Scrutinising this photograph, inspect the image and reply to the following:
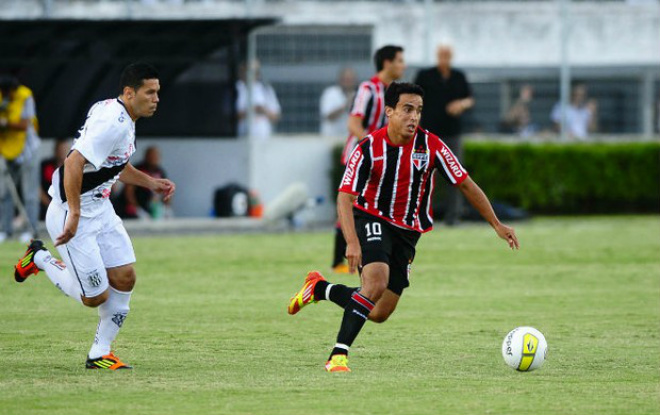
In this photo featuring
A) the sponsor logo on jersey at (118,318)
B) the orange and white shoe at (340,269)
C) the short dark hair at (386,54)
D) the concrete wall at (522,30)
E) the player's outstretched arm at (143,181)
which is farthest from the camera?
the concrete wall at (522,30)

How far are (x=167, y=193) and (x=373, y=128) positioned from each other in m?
5.53

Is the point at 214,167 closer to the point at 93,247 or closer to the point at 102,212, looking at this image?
the point at 102,212

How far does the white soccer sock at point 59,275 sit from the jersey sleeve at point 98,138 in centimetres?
88

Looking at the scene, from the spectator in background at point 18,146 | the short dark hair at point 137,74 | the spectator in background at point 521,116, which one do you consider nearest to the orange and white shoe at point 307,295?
the short dark hair at point 137,74

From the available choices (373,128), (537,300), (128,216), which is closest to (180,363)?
(537,300)

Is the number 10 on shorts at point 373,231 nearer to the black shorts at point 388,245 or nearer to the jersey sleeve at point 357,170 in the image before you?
the black shorts at point 388,245

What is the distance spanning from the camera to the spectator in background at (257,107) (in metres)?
23.6

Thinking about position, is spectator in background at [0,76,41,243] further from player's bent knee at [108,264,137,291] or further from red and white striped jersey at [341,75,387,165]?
player's bent knee at [108,264,137,291]

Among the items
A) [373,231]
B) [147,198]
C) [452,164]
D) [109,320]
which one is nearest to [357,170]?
[373,231]

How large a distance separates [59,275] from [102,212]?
2.08 feet

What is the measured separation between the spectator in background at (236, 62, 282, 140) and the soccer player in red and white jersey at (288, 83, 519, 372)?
1386 cm

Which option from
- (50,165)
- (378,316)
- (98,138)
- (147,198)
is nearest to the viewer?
(98,138)

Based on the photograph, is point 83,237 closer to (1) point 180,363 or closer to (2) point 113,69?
(1) point 180,363

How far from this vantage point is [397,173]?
31.2ft
